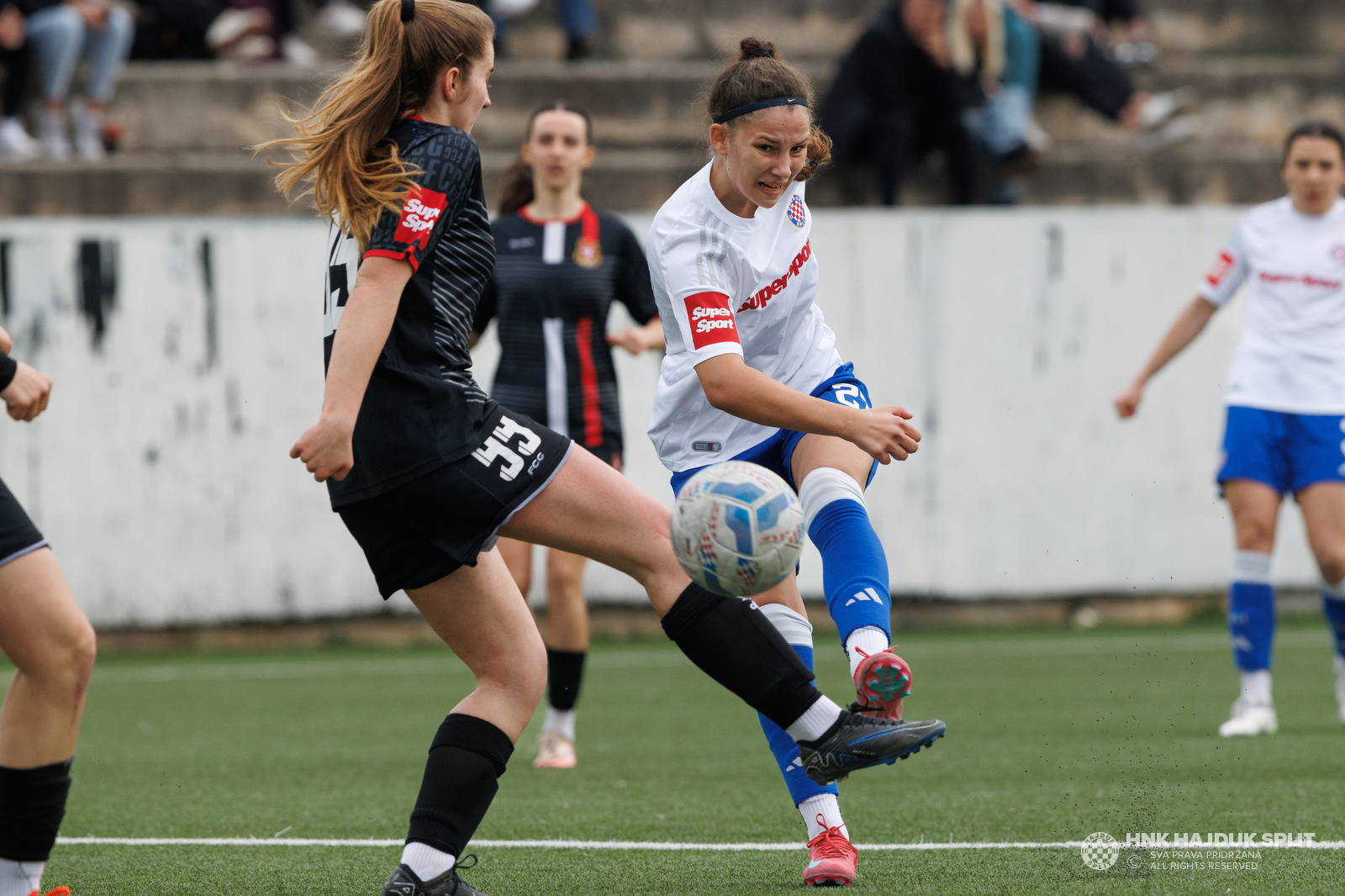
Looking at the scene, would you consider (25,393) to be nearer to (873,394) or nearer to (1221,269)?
(1221,269)

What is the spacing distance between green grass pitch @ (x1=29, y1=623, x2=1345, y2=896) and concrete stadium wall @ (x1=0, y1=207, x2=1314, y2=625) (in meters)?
0.98

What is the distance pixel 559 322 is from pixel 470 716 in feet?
10.1

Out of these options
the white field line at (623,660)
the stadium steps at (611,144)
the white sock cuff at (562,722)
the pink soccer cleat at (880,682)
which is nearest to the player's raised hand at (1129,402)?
the white sock cuff at (562,722)

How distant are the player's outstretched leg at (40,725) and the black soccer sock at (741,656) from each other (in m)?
1.17

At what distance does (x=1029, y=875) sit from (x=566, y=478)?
143cm

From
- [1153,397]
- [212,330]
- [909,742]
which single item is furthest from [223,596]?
[909,742]

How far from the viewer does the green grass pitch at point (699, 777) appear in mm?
3811

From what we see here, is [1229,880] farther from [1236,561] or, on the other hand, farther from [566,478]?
[1236,561]

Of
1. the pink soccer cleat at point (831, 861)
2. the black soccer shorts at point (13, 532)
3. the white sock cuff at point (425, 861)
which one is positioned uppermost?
the black soccer shorts at point (13, 532)

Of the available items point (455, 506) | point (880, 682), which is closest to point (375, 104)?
point (455, 506)

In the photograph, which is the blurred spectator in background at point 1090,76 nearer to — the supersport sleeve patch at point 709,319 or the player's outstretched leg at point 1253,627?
the player's outstretched leg at point 1253,627

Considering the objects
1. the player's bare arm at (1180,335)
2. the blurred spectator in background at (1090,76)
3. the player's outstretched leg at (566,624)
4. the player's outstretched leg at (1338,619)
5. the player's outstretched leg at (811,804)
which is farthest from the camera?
the blurred spectator in background at (1090,76)

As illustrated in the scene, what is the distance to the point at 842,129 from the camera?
1142 cm

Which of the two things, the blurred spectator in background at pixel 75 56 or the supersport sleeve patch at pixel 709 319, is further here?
the blurred spectator in background at pixel 75 56
